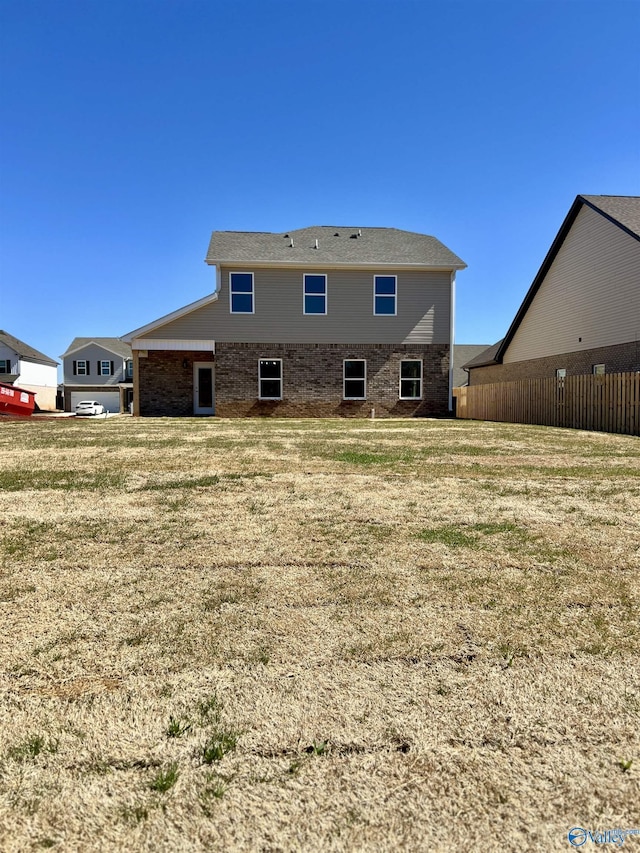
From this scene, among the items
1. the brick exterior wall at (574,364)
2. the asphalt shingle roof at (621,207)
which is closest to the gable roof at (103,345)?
the brick exterior wall at (574,364)

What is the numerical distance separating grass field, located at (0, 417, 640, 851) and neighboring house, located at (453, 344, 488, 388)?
35076 mm

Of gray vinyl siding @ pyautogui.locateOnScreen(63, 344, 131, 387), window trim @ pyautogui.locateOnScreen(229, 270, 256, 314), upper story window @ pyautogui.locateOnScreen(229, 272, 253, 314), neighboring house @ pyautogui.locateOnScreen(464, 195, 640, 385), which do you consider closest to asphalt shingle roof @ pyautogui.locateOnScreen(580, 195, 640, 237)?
neighboring house @ pyautogui.locateOnScreen(464, 195, 640, 385)

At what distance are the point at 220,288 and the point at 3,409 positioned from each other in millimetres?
8851

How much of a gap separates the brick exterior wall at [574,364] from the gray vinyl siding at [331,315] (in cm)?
417

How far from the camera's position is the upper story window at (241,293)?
60.6 feet

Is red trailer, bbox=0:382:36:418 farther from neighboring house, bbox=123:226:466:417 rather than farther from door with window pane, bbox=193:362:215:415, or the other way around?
door with window pane, bbox=193:362:215:415

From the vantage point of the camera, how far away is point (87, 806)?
1244mm

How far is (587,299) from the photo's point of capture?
1675cm

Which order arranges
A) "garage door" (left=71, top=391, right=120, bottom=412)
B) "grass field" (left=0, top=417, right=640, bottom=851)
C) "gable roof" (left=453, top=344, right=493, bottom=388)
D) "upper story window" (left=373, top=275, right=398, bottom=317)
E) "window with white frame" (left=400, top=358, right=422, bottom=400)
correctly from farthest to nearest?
"garage door" (left=71, top=391, right=120, bottom=412)
"gable roof" (left=453, top=344, right=493, bottom=388)
"window with white frame" (left=400, top=358, right=422, bottom=400)
"upper story window" (left=373, top=275, right=398, bottom=317)
"grass field" (left=0, top=417, right=640, bottom=851)

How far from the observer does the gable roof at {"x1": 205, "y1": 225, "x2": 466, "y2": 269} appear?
18469 mm

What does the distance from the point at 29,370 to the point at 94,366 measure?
222 inches

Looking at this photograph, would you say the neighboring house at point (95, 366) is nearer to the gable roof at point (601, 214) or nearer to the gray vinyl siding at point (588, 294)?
the gable roof at point (601, 214)

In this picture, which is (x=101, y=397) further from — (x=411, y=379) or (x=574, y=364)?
(x=574, y=364)

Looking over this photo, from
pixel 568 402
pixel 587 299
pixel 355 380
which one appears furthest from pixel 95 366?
pixel 568 402
